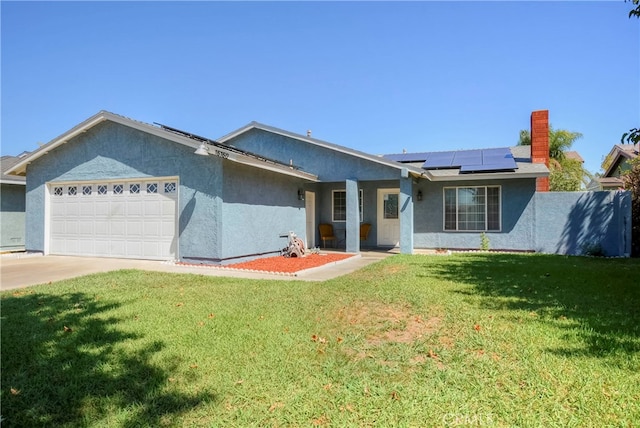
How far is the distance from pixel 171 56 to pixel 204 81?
343cm

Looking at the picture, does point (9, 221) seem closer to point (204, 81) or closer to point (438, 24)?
point (204, 81)

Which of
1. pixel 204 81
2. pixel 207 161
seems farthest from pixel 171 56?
pixel 207 161

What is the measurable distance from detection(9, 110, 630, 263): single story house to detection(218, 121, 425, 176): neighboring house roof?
0.06m

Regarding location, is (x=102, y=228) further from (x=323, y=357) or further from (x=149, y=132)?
(x=323, y=357)

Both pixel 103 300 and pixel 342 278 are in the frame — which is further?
pixel 342 278

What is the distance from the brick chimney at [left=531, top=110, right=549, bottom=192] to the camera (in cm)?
1598

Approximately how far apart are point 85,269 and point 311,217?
9.82 metres

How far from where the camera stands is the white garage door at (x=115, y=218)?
12039 mm

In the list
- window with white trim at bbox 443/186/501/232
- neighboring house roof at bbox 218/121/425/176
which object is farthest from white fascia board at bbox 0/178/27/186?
window with white trim at bbox 443/186/501/232

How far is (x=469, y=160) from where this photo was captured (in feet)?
55.2

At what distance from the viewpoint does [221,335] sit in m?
4.91

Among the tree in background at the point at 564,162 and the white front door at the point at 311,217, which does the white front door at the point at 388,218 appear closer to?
the white front door at the point at 311,217

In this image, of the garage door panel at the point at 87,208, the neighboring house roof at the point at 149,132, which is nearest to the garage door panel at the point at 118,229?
the garage door panel at the point at 87,208

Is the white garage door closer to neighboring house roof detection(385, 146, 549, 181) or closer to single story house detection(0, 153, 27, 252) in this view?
single story house detection(0, 153, 27, 252)
